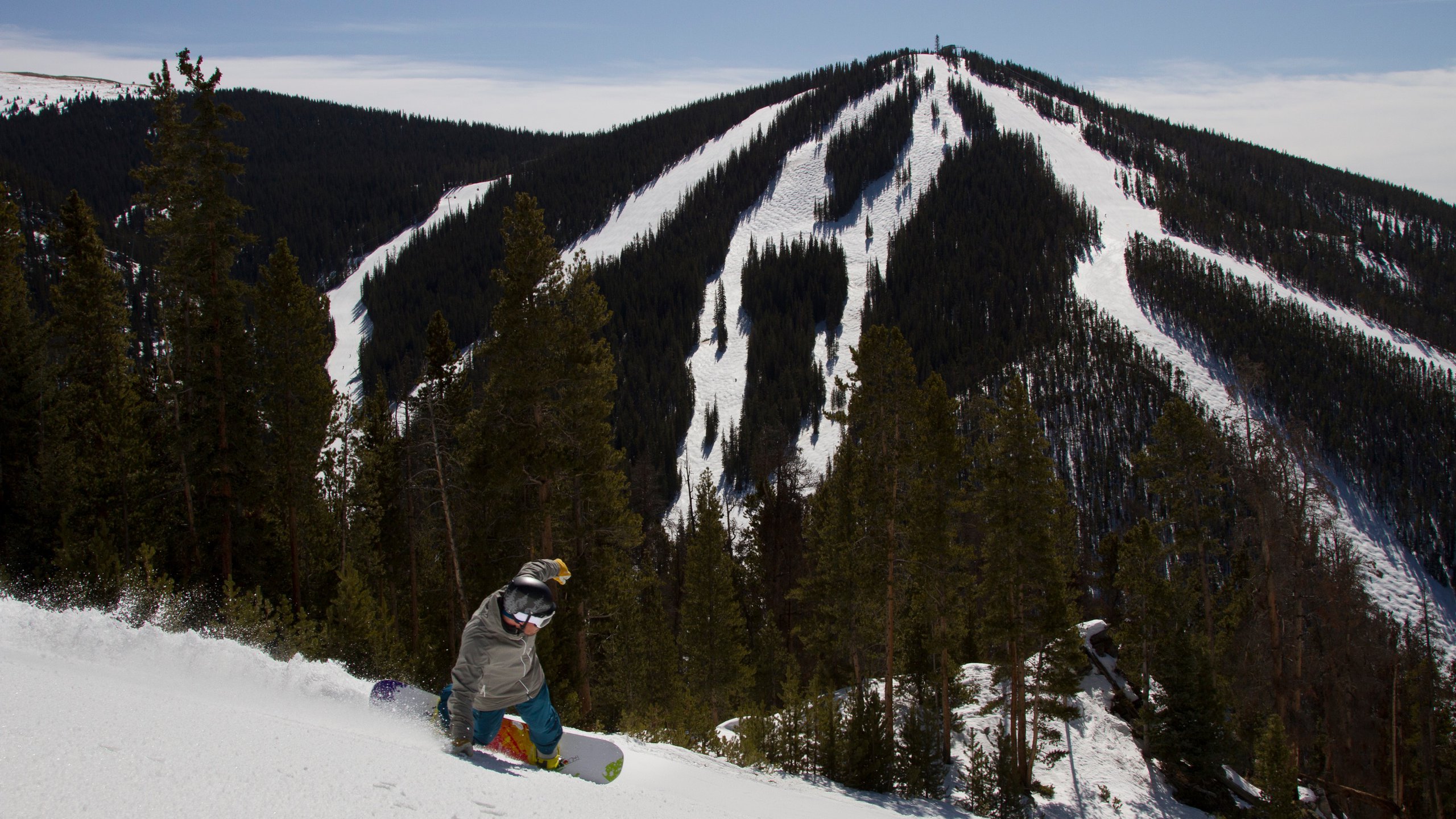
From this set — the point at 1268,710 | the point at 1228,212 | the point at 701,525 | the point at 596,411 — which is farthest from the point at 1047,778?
the point at 1228,212

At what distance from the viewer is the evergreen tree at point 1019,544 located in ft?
71.3

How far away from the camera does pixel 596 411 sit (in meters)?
18.2

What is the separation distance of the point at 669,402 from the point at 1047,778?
357 ft

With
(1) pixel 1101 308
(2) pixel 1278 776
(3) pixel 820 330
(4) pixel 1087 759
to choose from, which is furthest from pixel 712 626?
(1) pixel 1101 308

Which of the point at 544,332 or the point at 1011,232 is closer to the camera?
the point at 544,332

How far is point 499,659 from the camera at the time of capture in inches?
289

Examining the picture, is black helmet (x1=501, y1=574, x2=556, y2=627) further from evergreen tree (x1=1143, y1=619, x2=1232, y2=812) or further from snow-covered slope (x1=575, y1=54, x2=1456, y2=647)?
snow-covered slope (x1=575, y1=54, x2=1456, y2=647)

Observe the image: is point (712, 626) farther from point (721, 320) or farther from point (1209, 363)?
point (1209, 363)

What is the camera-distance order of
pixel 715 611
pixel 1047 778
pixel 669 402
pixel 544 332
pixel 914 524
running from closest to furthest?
pixel 544 332
pixel 914 524
pixel 1047 778
pixel 715 611
pixel 669 402

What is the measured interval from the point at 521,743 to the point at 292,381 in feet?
55.0

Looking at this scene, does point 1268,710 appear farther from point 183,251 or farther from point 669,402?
point 669,402

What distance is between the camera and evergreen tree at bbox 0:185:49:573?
2092cm

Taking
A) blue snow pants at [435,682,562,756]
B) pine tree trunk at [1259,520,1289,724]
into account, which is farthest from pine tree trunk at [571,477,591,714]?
pine tree trunk at [1259,520,1289,724]

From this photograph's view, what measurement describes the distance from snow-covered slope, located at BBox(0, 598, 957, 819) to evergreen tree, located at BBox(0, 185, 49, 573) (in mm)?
16834
